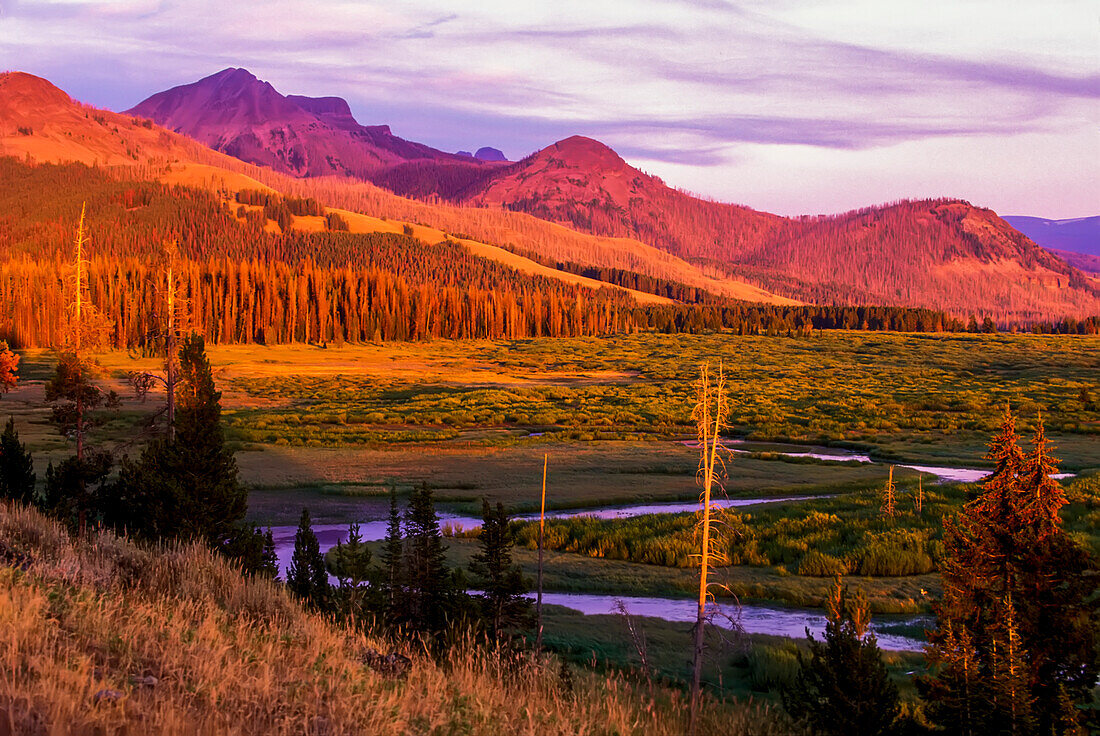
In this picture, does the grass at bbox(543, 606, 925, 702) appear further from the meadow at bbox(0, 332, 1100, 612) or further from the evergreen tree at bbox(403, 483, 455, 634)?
the meadow at bbox(0, 332, 1100, 612)

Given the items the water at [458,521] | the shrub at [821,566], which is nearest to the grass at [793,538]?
the shrub at [821,566]

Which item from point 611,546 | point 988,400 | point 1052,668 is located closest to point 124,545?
point 1052,668

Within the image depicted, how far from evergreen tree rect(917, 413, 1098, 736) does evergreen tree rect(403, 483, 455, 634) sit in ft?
27.5

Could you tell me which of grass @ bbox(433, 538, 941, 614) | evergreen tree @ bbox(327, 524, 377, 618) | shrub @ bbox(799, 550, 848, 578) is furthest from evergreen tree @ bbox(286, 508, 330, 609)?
shrub @ bbox(799, 550, 848, 578)

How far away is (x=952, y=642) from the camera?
36.6ft

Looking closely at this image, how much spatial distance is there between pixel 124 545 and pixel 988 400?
70804 millimetres

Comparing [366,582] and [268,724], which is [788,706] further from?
[366,582]

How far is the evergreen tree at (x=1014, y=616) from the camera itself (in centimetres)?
1070

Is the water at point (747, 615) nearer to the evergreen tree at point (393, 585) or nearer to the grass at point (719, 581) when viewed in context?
the grass at point (719, 581)

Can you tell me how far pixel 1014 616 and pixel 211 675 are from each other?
32.5ft

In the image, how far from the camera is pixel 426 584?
16.7m

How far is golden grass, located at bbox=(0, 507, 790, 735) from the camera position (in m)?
5.80

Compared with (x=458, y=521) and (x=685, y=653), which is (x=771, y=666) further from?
(x=458, y=521)

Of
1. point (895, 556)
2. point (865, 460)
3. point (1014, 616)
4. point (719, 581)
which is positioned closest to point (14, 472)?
point (719, 581)
